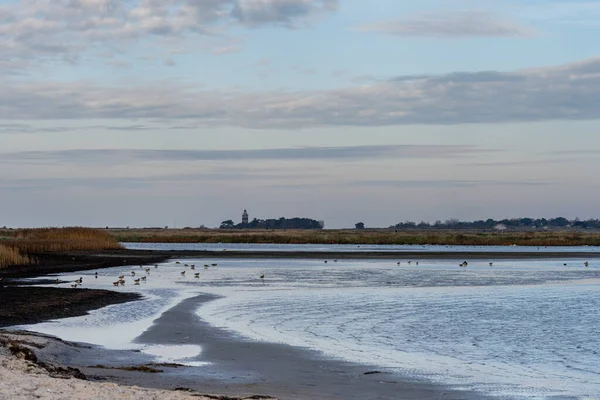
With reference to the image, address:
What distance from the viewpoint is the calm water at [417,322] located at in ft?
48.6

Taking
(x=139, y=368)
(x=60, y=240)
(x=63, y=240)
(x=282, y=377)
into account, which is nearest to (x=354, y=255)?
(x=63, y=240)

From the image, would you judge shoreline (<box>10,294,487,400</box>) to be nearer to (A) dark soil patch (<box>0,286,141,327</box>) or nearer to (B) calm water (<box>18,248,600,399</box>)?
(B) calm water (<box>18,248,600,399</box>)

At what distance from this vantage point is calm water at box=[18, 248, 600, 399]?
14.8 m

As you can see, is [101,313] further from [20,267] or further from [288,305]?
[20,267]

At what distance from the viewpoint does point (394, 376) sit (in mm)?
13930

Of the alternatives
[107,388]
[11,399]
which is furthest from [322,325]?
[11,399]

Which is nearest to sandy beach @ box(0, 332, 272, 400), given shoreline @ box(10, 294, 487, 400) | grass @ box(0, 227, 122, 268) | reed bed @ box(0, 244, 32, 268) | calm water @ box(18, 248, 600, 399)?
shoreline @ box(10, 294, 487, 400)

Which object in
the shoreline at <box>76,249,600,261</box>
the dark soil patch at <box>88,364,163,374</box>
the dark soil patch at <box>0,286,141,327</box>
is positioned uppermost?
the shoreline at <box>76,249,600,261</box>

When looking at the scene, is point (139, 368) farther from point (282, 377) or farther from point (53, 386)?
point (53, 386)

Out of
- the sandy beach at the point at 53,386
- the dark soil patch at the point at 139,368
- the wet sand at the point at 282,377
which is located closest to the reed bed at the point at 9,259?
the wet sand at the point at 282,377

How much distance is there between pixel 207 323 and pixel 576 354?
29.7ft

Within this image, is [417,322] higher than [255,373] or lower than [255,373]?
higher

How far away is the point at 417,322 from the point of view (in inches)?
862

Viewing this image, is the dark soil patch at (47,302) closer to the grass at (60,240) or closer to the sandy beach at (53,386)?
the sandy beach at (53,386)
